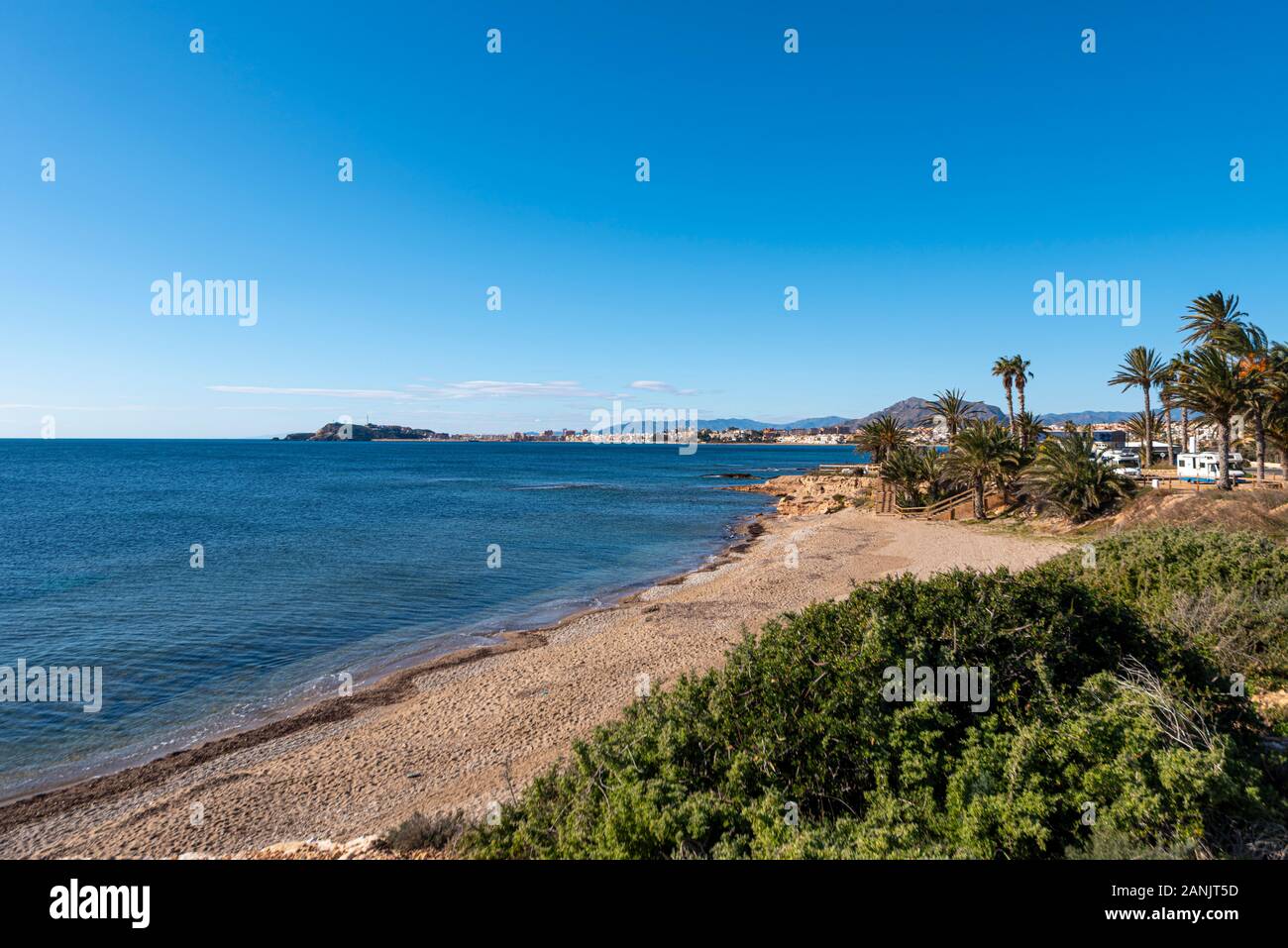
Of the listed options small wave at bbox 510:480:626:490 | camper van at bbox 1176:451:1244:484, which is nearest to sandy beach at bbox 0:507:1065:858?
camper van at bbox 1176:451:1244:484

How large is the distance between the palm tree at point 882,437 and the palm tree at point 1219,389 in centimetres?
1977

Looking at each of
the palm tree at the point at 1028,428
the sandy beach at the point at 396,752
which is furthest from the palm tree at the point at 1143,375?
the sandy beach at the point at 396,752

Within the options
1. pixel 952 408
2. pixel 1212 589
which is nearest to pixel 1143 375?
pixel 952 408

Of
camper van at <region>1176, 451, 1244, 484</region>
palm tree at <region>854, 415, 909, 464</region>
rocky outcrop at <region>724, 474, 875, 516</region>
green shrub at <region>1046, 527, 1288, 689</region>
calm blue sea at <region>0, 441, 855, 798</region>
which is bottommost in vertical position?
calm blue sea at <region>0, 441, 855, 798</region>

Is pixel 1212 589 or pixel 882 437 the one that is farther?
pixel 882 437

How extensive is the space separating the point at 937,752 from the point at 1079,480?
99.7 feet

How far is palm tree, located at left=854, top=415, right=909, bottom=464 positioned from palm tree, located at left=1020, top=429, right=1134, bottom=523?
17.2 metres

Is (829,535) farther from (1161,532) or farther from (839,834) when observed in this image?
(839,834)

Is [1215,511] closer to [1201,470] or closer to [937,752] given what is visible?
[1201,470]

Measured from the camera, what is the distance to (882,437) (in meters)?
51.3

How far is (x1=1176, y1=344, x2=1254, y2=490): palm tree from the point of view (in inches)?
1123

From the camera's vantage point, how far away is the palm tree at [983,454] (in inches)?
1465

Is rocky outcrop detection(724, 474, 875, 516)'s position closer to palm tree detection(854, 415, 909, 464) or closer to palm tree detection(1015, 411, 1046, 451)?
palm tree detection(854, 415, 909, 464)
